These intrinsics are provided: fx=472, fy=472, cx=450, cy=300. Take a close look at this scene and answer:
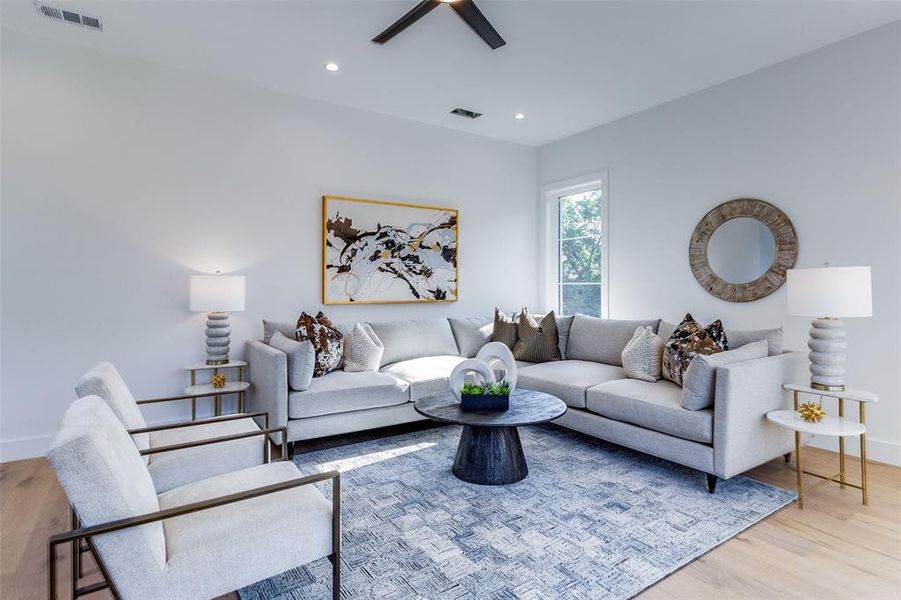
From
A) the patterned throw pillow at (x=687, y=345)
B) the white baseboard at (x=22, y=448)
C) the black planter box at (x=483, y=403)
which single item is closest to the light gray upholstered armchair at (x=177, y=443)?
the black planter box at (x=483, y=403)

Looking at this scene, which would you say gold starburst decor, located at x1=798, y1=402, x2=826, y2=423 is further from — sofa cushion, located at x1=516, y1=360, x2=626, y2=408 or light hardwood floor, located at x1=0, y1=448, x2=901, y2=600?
sofa cushion, located at x1=516, y1=360, x2=626, y2=408

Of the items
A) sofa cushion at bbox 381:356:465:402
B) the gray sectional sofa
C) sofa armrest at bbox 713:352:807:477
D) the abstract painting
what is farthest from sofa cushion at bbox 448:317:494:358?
sofa armrest at bbox 713:352:807:477

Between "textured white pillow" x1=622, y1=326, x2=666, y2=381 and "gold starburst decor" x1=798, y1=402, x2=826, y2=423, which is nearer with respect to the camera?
"gold starburst decor" x1=798, y1=402, x2=826, y2=423

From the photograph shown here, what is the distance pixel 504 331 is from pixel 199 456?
9.89 feet

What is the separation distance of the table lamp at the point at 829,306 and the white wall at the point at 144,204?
132 inches

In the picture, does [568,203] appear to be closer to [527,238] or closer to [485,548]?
→ [527,238]

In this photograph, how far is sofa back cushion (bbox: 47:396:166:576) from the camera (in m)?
1.23

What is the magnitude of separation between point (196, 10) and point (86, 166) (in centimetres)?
145

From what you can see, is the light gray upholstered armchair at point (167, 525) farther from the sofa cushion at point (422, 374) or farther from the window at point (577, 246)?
the window at point (577, 246)

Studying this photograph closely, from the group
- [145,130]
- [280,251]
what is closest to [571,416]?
[280,251]

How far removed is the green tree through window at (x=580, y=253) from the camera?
518 centimetres

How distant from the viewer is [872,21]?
306cm

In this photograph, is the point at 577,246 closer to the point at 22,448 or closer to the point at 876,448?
the point at 876,448

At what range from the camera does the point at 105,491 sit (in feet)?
4.18
